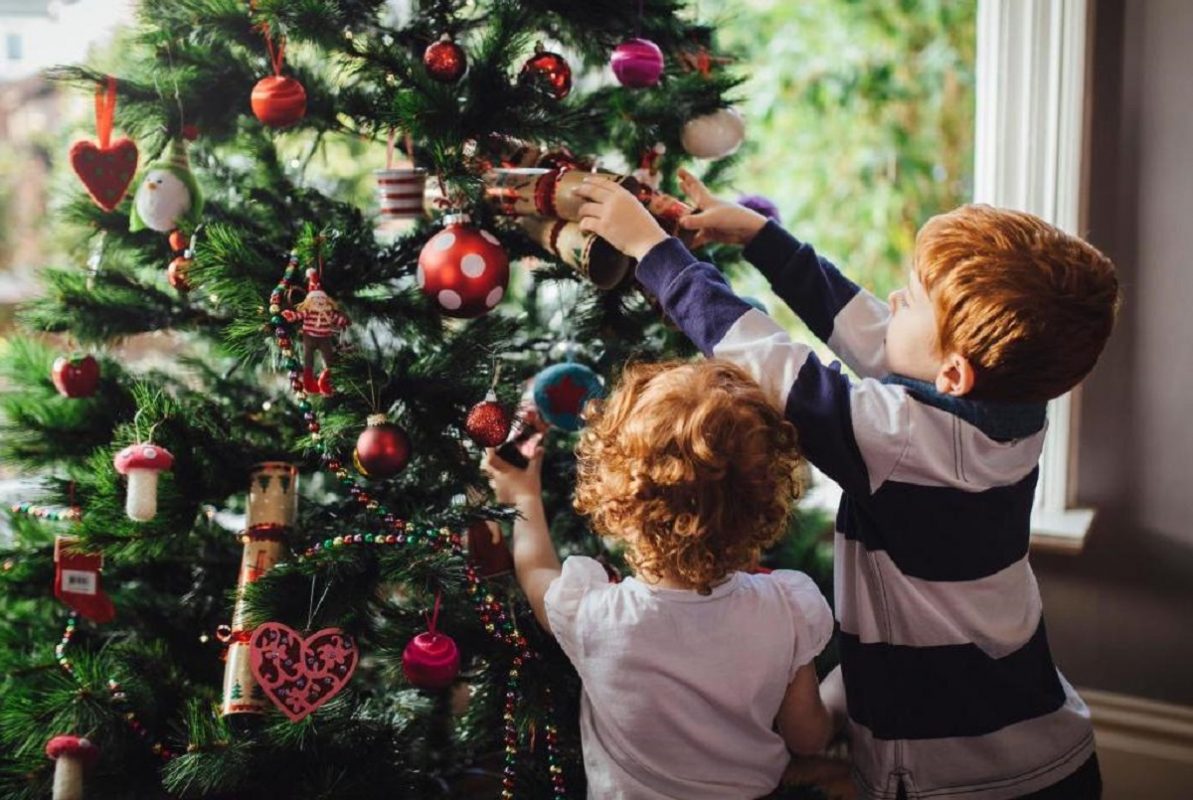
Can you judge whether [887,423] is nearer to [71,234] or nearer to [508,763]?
[508,763]

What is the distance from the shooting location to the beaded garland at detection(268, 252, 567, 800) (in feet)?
3.89

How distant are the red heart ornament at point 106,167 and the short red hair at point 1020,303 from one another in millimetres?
927

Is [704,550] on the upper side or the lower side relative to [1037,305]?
lower

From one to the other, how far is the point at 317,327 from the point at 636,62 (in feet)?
1.58

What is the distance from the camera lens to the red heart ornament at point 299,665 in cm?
114

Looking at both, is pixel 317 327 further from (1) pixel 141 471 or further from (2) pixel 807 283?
(2) pixel 807 283

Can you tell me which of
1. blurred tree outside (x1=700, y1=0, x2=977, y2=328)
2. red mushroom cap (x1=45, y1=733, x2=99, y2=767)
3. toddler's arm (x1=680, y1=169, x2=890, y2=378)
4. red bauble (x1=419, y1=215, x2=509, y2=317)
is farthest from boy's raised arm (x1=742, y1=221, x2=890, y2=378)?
blurred tree outside (x1=700, y1=0, x2=977, y2=328)

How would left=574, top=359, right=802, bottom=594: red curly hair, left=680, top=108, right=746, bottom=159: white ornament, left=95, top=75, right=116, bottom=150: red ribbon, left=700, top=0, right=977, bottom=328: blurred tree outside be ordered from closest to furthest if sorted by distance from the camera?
left=574, top=359, right=802, bottom=594: red curly hair, left=95, top=75, right=116, bottom=150: red ribbon, left=680, top=108, right=746, bottom=159: white ornament, left=700, top=0, right=977, bottom=328: blurred tree outside

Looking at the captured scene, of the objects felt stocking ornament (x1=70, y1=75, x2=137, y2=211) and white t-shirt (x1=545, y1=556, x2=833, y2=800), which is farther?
felt stocking ornament (x1=70, y1=75, x2=137, y2=211)

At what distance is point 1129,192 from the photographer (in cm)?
166

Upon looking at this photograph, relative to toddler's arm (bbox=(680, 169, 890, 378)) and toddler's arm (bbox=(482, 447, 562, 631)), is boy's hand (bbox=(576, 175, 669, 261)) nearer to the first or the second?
toddler's arm (bbox=(680, 169, 890, 378))

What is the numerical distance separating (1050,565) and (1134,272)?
484mm

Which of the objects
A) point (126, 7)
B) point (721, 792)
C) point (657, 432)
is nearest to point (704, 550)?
point (657, 432)

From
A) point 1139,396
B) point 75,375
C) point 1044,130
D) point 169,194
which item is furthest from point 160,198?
point 1139,396
